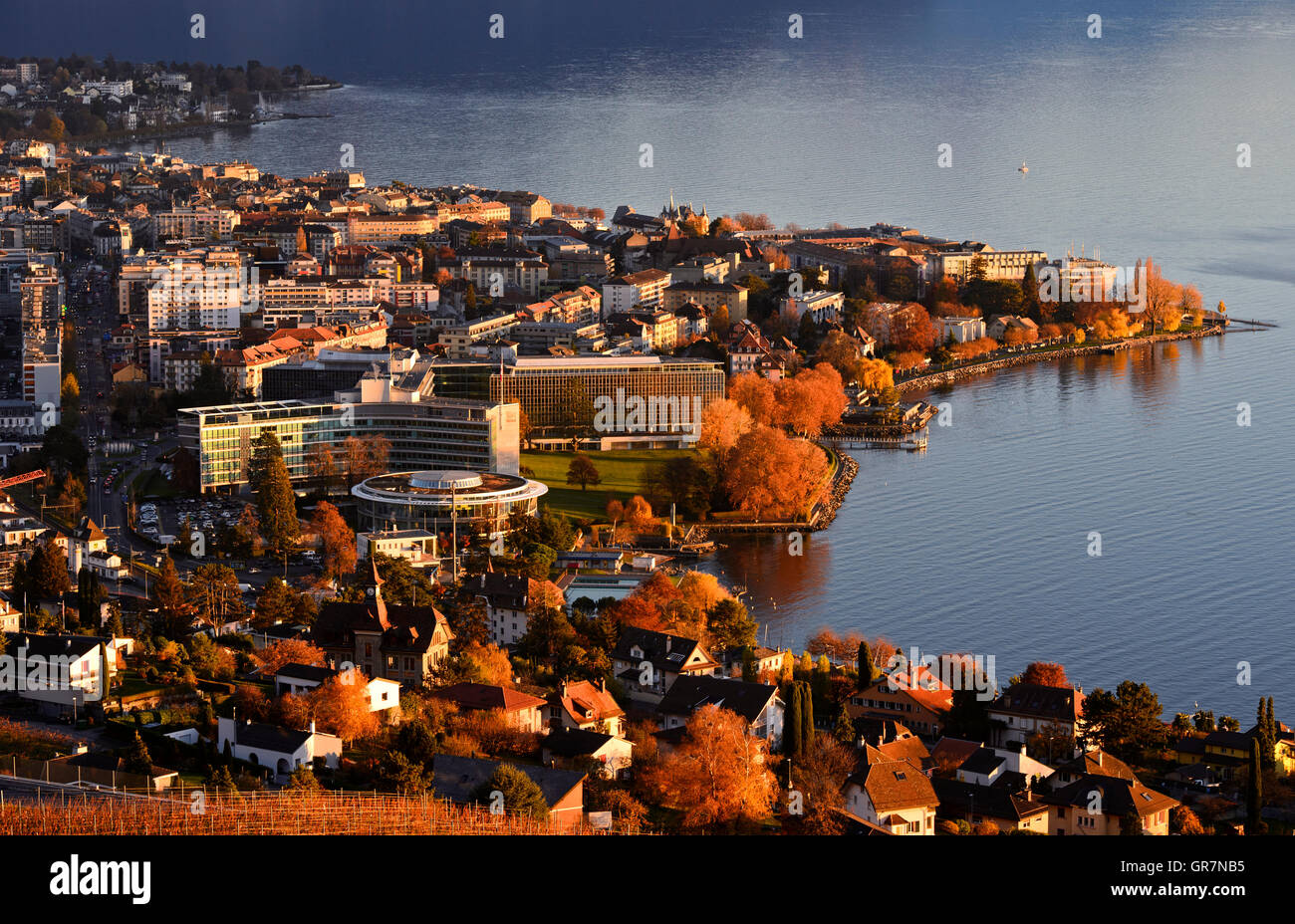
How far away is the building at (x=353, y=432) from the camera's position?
39.8 ft

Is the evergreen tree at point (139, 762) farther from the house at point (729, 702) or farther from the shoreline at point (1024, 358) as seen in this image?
the shoreline at point (1024, 358)

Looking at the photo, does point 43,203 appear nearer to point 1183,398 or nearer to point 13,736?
point 1183,398

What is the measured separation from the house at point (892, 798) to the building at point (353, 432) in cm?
596

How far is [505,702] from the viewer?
6852mm

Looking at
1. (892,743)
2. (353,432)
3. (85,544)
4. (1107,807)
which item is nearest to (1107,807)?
(1107,807)

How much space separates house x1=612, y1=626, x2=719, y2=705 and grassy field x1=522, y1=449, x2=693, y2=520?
3.39 metres

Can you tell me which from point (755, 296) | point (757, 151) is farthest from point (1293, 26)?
point (755, 296)

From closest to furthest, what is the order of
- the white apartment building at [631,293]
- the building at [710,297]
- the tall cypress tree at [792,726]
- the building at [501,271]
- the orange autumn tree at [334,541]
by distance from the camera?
the tall cypress tree at [792,726] < the orange autumn tree at [334,541] < the building at [710,297] < the white apartment building at [631,293] < the building at [501,271]

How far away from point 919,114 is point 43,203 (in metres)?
15.1

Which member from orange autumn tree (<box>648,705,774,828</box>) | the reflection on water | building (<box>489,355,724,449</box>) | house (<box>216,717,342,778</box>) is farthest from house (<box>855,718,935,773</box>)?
building (<box>489,355,724,449</box>)

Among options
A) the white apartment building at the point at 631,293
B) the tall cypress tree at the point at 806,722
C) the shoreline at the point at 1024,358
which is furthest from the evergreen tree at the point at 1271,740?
the white apartment building at the point at 631,293

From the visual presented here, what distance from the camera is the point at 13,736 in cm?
611

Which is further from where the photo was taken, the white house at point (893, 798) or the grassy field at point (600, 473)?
the grassy field at point (600, 473)
